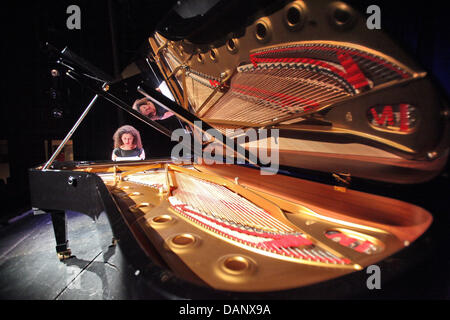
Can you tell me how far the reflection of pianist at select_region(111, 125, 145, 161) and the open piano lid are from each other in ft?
9.54

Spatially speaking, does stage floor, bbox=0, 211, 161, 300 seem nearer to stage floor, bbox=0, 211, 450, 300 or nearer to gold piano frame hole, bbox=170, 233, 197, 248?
stage floor, bbox=0, 211, 450, 300

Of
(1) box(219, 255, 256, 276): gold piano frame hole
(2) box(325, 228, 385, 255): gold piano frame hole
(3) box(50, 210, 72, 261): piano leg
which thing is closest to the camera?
(1) box(219, 255, 256, 276): gold piano frame hole

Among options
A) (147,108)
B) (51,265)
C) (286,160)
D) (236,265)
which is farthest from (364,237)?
(147,108)

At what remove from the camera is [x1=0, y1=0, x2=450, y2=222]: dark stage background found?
2480 millimetres

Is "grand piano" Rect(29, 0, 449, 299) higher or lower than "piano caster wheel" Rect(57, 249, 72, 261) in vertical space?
higher

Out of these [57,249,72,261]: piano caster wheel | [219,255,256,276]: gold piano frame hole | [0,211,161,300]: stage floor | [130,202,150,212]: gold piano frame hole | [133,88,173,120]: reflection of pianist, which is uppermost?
[133,88,173,120]: reflection of pianist

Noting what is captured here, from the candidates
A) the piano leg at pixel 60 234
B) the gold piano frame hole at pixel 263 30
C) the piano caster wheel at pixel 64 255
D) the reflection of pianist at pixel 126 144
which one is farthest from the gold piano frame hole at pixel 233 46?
the reflection of pianist at pixel 126 144

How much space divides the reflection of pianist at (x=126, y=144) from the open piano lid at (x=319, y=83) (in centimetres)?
291

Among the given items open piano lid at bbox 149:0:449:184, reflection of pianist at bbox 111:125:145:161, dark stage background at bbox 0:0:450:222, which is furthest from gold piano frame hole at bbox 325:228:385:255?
reflection of pianist at bbox 111:125:145:161

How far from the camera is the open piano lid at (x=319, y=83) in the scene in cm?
88

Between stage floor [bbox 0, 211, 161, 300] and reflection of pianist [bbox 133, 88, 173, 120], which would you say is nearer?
stage floor [bbox 0, 211, 161, 300]

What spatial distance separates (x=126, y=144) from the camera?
450cm
